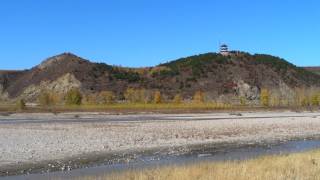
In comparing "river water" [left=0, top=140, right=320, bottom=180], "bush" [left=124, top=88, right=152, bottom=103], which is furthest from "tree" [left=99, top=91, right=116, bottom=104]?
"river water" [left=0, top=140, right=320, bottom=180]

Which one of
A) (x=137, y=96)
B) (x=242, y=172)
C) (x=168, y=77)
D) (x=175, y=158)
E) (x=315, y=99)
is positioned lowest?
(x=175, y=158)

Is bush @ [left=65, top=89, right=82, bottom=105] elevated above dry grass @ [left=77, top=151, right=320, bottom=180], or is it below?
above

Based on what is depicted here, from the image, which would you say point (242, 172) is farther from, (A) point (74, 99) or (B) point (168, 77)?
(B) point (168, 77)

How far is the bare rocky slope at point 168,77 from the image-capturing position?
151375mm

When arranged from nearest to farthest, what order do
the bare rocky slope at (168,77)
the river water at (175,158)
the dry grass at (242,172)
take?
the dry grass at (242,172) < the river water at (175,158) < the bare rocky slope at (168,77)

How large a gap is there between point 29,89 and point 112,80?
2232 centimetres

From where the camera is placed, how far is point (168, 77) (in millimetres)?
172375

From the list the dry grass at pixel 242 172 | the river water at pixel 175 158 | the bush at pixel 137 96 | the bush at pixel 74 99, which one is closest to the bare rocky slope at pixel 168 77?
the bush at pixel 137 96

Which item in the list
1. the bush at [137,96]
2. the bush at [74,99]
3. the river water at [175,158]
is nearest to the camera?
the river water at [175,158]

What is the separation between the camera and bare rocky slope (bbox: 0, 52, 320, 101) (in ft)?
497

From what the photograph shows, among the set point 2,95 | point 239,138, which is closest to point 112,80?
point 2,95

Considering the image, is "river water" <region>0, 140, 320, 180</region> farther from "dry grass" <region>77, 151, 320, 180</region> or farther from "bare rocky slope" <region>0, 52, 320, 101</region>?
"bare rocky slope" <region>0, 52, 320, 101</region>

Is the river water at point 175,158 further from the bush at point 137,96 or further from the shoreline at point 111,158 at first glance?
the bush at point 137,96

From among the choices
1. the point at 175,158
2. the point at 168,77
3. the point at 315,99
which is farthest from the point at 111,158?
the point at 168,77
